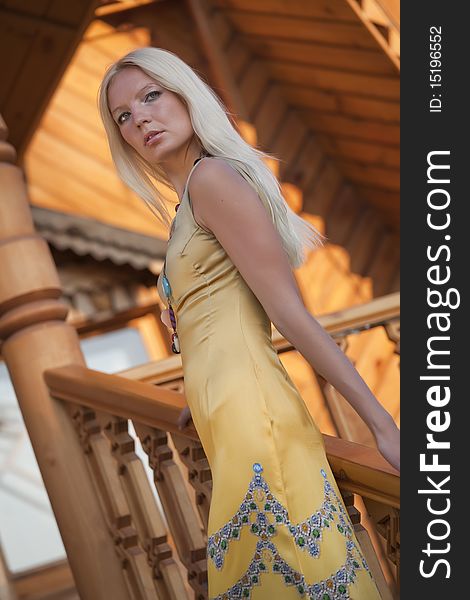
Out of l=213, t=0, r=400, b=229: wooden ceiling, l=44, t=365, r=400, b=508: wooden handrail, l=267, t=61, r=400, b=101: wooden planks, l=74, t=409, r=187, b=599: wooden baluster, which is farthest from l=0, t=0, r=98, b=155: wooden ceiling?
l=74, t=409, r=187, b=599: wooden baluster

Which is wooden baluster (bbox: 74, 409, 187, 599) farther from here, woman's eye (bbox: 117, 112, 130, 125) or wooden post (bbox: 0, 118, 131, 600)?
woman's eye (bbox: 117, 112, 130, 125)

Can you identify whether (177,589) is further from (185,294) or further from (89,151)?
(89,151)

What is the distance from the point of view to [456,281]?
61.1 inches

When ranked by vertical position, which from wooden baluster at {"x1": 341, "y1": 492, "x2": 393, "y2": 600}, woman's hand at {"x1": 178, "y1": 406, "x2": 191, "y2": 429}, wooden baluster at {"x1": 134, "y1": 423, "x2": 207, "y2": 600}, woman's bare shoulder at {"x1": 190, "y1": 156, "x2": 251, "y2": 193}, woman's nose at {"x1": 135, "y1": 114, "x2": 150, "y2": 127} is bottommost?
wooden baluster at {"x1": 341, "y1": 492, "x2": 393, "y2": 600}

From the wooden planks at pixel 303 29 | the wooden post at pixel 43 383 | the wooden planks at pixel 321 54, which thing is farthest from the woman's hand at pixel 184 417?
the wooden planks at pixel 321 54

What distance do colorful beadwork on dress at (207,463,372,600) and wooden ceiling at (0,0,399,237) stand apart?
3178mm

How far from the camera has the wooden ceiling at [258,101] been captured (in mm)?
4648

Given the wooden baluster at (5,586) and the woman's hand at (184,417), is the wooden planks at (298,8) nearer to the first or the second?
the woman's hand at (184,417)

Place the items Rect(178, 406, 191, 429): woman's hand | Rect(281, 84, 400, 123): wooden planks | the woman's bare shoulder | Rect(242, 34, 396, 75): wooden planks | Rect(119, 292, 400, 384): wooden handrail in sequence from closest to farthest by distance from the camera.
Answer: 1. the woman's bare shoulder
2. Rect(178, 406, 191, 429): woman's hand
3. Rect(119, 292, 400, 384): wooden handrail
4. Rect(242, 34, 396, 75): wooden planks
5. Rect(281, 84, 400, 123): wooden planks

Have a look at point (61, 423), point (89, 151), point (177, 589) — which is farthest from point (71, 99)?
point (177, 589)

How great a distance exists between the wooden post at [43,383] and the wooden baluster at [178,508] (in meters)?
0.43

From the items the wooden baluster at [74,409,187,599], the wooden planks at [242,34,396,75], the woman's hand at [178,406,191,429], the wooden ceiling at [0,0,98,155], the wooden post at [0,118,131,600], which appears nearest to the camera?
the woman's hand at [178,406,191,429]

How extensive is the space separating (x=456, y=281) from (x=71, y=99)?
398 cm

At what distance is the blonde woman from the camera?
4.99 feet
